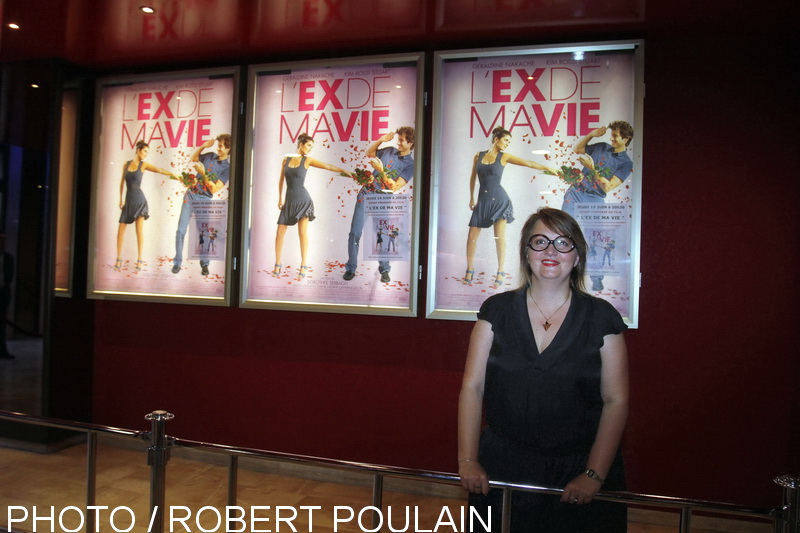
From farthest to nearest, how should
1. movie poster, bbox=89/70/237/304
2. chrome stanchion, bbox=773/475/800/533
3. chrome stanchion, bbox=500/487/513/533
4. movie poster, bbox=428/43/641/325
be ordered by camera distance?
movie poster, bbox=89/70/237/304
movie poster, bbox=428/43/641/325
chrome stanchion, bbox=500/487/513/533
chrome stanchion, bbox=773/475/800/533

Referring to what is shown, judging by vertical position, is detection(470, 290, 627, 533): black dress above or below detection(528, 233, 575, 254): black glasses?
below

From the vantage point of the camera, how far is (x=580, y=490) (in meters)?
1.41

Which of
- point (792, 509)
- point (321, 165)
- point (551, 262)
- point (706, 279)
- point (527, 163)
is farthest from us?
point (321, 165)

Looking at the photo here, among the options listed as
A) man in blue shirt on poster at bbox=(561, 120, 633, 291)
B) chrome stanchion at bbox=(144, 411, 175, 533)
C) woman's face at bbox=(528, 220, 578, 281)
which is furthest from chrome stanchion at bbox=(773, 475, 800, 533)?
man in blue shirt on poster at bbox=(561, 120, 633, 291)

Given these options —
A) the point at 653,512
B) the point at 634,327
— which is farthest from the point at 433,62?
the point at 653,512

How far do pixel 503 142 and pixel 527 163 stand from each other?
0.61ft

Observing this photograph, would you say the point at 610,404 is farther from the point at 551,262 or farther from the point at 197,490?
the point at 197,490

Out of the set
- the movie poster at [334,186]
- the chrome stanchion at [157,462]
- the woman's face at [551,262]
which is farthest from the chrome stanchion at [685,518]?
the movie poster at [334,186]

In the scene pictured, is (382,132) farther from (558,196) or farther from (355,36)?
(558,196)

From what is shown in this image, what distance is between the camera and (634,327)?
3.02 meters

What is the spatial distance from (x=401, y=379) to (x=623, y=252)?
1.46 metres

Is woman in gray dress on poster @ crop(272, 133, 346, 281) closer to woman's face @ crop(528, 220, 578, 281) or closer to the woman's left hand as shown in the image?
woman's face @ crop(528, 220, 578, 281)

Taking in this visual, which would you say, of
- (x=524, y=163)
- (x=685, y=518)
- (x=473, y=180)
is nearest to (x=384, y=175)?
(x=473, y=180)

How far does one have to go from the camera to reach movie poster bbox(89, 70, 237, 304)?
367 cm
